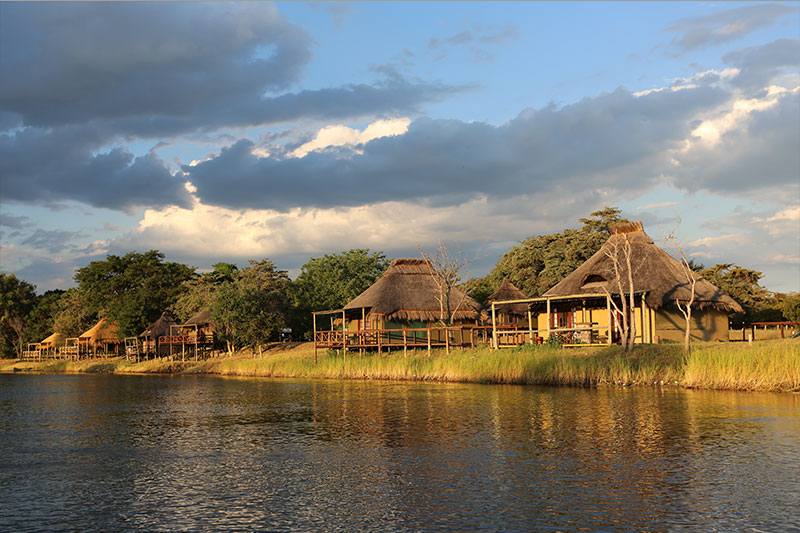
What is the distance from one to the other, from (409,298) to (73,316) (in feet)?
148

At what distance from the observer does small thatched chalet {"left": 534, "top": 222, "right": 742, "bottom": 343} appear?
33.8m

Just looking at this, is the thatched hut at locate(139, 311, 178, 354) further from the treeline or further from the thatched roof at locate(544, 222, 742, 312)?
the thatched roof at locate(544, 222, 742, 312)

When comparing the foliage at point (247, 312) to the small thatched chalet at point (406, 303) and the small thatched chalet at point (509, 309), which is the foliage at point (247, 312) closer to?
the small thatched chalet at point (406, 303)

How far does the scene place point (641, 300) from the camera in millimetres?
33625

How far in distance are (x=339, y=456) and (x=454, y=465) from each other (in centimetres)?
240

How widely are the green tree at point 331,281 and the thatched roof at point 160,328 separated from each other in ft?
35.5

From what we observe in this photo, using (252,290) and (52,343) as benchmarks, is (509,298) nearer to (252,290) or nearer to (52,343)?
(252,290)

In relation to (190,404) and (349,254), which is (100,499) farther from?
(349,254)

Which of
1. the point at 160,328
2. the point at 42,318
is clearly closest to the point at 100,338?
the point at 160,328

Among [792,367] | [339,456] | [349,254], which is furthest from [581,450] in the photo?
[349,254]

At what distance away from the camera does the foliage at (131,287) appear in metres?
66.0

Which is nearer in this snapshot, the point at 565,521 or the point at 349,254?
the point at 565,521

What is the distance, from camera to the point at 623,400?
70.1ft

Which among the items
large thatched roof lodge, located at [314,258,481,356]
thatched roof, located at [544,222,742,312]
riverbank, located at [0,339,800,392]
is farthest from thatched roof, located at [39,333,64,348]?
thatched roof, located at [544,222,742,312]
